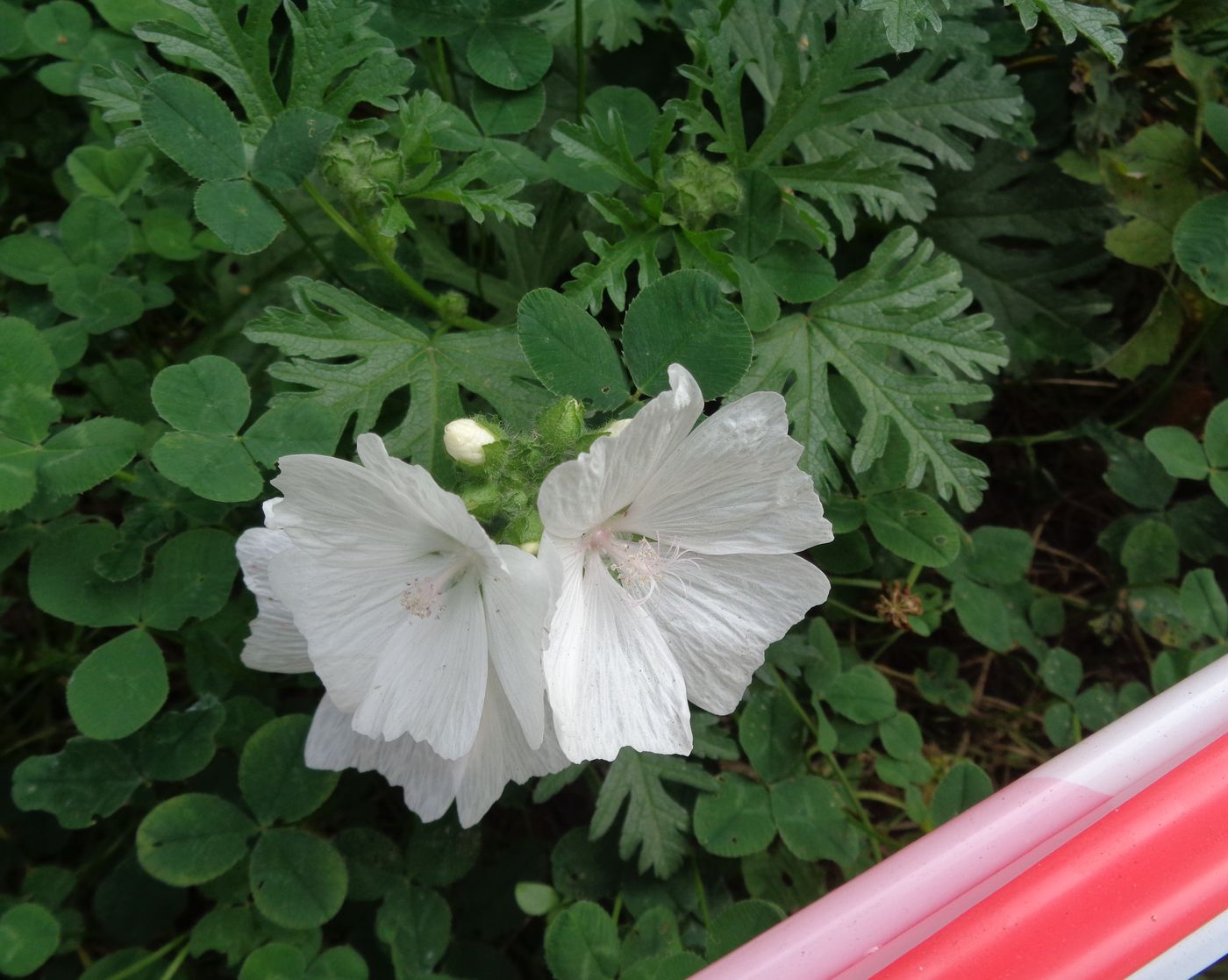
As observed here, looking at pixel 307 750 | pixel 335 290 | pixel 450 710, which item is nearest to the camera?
pixel 450 710

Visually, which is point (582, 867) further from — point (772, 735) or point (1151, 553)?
point (1151, 553)

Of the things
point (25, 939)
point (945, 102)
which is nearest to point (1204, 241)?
point (945, 102)

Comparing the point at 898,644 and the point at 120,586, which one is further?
the point at 898,644

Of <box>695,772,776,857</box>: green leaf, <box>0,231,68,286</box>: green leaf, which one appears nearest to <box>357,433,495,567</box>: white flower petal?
<box>695,772,776,857</box>: green leaf

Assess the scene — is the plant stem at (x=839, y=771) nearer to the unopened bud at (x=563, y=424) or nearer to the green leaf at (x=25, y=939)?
the unopened bud at (x=563, y=424)

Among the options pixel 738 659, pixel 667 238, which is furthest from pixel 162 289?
pixel 738 659

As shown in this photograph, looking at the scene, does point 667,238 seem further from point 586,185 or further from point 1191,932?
point 1191,932

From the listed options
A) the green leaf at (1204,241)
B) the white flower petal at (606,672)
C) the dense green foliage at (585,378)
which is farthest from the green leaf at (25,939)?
the green leaf at (1204,241)

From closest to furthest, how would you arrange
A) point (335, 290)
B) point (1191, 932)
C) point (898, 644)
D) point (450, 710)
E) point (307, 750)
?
point (1191, 932)
point (450, 710)
point (307, 750)
point (335, 290)
point (898, 644)
